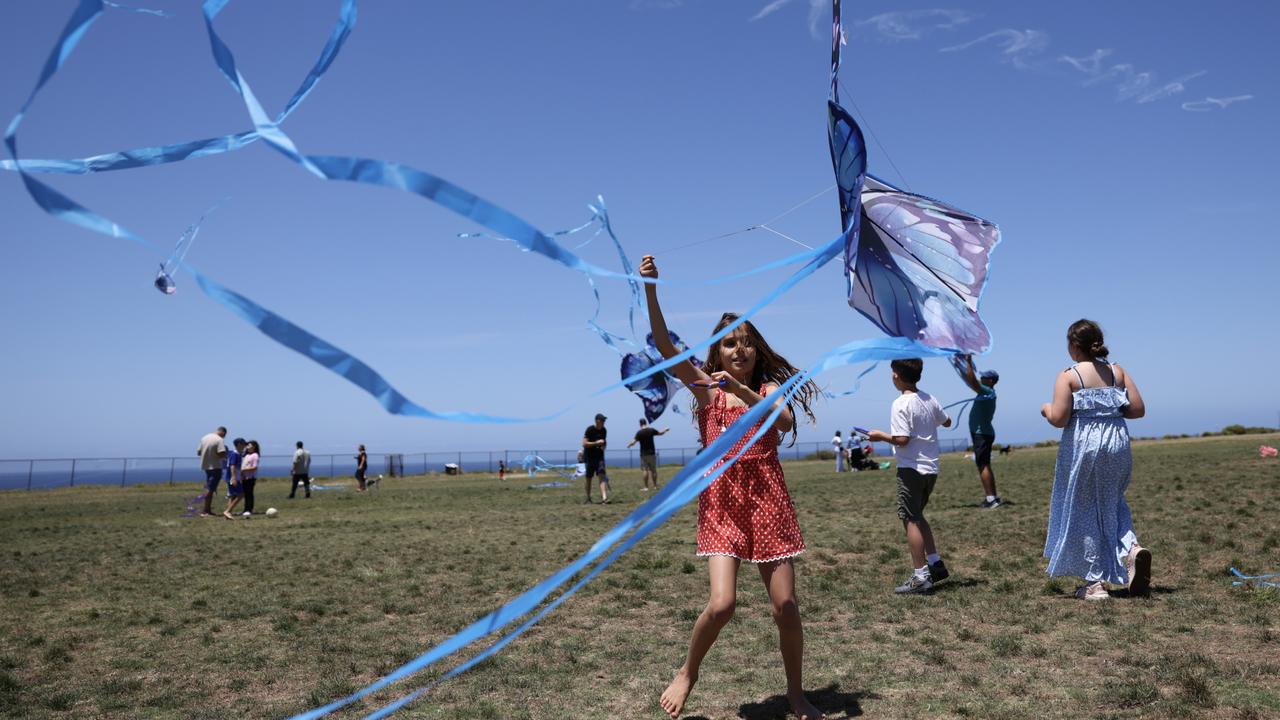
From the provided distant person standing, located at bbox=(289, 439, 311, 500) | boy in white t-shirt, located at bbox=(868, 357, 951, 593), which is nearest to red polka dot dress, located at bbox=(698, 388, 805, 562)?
boy in white t-shirt, located at bbox=(868, 357, 951, 593)

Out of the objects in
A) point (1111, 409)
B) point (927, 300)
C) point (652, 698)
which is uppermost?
point (927, 300)

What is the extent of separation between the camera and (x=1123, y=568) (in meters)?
5.67

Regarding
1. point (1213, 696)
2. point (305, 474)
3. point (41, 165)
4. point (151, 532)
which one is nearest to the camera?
point (41, 165)

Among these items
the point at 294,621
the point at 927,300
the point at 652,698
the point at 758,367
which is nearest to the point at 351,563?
the point at 294,621

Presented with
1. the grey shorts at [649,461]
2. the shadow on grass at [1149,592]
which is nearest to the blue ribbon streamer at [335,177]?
the shadow on grass at [1149,592]

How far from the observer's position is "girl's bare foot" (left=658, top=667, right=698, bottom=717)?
364 cm

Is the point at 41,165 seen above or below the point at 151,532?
above

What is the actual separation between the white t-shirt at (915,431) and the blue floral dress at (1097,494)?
969 mm

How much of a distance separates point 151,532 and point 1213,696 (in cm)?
1382

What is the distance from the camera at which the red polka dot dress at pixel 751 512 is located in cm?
368

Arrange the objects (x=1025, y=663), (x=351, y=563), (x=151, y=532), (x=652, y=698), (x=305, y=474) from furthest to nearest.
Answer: (x=305, y=474) → (x=151, y=532) → (x=351, y=563) → (x=1025, y=663) → (x=652, y=698)

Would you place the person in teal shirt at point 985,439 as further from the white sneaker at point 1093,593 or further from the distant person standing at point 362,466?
the distant person standing at point 362,466

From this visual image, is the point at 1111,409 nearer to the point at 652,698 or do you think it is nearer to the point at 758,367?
the point at 758,367

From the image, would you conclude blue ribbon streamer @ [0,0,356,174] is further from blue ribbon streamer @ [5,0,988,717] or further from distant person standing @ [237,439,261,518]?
distant person standing @ [237,439,261,518]
